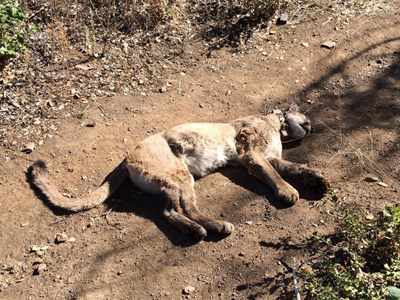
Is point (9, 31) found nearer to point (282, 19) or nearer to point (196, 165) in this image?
point (196, 165)

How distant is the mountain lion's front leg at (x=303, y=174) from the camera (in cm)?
437

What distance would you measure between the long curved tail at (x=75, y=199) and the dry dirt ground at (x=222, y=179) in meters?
0.12

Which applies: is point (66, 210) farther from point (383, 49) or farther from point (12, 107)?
point (383, 49)

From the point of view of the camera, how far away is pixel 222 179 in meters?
4.88

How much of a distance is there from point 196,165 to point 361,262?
2.22 metres

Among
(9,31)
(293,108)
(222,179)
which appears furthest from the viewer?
(9,31)

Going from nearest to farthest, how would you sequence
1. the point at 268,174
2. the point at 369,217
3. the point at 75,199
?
the point at 369,217 < the point at 75,199 < the point at 268,174

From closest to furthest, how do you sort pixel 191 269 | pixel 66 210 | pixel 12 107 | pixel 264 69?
1. pixel 191 269
2. pixel 66 210
3. pixel 12 107
4. pixel 264 69

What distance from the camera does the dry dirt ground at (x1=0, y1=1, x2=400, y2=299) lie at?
3.79 meters

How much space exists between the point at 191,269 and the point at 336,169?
2.23 metres

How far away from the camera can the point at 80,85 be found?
6.00 metres

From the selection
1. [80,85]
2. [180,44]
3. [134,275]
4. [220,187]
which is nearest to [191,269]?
[134,275]

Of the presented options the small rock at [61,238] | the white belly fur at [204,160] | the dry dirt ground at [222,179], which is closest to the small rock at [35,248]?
the dry dirt ground at [222,179]

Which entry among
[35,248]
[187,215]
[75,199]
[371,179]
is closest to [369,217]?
[371,179]
